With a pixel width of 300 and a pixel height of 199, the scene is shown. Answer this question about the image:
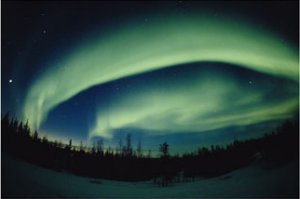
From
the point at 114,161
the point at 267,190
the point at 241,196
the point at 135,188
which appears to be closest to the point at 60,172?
the point at 114,161

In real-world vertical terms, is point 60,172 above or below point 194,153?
below

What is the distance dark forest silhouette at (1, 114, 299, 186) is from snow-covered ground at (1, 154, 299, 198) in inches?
5.8

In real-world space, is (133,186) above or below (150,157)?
below

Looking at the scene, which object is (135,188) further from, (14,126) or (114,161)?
(14,126)

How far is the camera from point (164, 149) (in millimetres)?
5352

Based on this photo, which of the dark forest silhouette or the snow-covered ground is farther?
the dark forest silhouette

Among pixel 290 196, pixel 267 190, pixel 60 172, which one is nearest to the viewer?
pixel 290 196

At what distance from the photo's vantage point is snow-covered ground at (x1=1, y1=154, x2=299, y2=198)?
4.67 meters

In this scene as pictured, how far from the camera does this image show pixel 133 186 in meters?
5.09

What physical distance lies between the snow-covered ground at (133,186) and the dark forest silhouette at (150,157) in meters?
0.15

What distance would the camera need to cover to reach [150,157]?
5371 millimetres

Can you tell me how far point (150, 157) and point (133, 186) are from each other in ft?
2.13

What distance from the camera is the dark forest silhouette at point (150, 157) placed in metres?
5.21

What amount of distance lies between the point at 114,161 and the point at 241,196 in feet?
8.26
